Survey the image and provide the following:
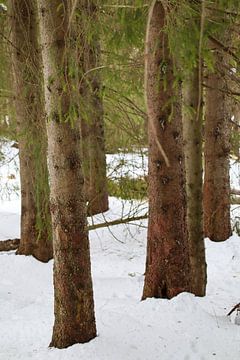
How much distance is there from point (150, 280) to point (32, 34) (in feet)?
13.1

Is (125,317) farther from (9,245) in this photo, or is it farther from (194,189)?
(9,245)

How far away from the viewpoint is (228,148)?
7.40 m

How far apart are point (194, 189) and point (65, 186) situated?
2.28 m

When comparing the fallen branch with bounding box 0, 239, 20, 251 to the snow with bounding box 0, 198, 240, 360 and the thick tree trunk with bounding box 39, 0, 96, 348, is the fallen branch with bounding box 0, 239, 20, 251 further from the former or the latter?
the thick tree trunk with bounding box 39, 0, 96, 348

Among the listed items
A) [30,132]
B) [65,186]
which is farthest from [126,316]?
[30,132]

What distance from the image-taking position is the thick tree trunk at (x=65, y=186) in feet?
10.8

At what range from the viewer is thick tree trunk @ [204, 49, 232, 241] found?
Result: 23.6 ft

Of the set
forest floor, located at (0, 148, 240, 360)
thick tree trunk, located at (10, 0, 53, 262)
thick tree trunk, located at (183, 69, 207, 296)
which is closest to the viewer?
forest floor, located at (0, 148, 240, 360)

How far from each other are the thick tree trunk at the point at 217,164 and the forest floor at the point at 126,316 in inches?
20.5

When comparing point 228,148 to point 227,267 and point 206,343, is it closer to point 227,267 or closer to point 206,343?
point 227,267

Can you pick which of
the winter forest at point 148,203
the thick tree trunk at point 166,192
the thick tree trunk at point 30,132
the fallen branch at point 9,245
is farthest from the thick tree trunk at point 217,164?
the fallen branch at point 9,245

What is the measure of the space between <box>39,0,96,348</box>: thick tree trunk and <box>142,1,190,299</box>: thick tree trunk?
3.12ft

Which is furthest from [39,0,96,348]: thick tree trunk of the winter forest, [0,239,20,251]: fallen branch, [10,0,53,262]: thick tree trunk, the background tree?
the background tree

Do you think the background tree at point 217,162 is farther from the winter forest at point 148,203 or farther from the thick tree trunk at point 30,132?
the thick tree trunk at point 30,132
